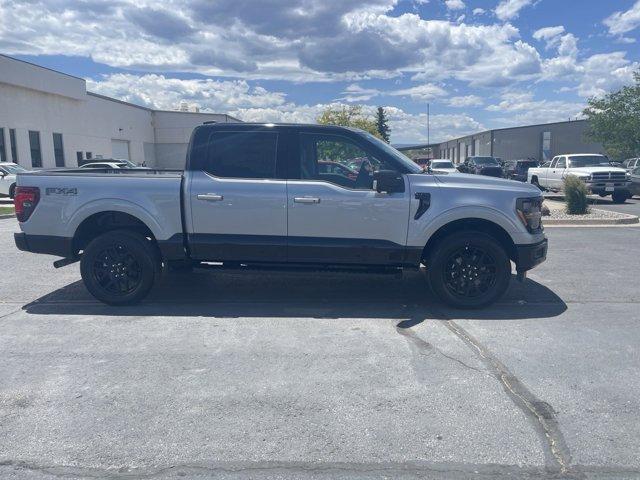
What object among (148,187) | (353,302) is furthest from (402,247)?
(148,187)

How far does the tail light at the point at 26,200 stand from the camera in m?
6.35

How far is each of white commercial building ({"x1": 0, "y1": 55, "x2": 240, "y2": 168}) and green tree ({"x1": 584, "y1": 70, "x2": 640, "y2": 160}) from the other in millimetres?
31447

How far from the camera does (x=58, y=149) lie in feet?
127

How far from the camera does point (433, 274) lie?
621 cm

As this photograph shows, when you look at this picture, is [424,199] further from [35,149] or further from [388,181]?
[35,149]

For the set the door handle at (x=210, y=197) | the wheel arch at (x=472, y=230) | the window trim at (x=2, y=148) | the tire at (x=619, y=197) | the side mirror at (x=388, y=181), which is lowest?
the tire at (x=619, y=197)

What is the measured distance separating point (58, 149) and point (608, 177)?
34108mm

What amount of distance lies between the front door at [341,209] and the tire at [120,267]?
1.64 metres

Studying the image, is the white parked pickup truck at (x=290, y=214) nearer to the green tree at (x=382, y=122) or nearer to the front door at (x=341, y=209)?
the front door at (x=341, y=209)

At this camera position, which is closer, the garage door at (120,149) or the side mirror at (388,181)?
the side mirror at (388,181)

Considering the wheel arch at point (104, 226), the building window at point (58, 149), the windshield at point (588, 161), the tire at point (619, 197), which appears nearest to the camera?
the wheel arch at point (104, 226)

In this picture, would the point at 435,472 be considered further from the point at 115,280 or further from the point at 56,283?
the point at 56,283

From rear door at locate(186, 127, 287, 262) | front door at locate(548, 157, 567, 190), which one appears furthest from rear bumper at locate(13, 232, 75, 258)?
front door at locate(548, 157, 567, 190)

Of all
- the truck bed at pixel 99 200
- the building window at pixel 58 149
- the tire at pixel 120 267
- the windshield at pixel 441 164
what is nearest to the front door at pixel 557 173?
the windshield at pixel 441 164
